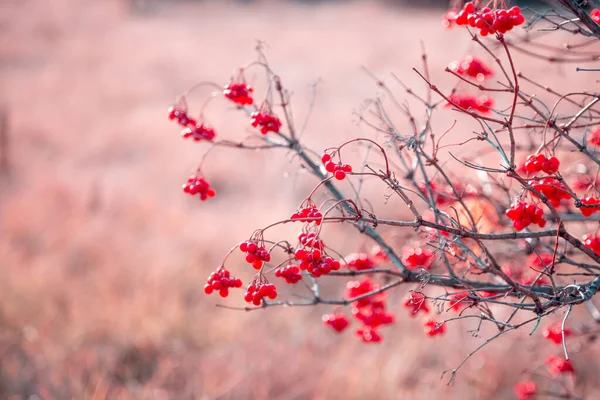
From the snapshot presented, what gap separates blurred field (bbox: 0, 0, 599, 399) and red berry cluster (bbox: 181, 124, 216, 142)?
0.20 meters

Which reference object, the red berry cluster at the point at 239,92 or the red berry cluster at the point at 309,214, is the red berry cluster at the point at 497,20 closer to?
the red berry cluster at the point at 309,214

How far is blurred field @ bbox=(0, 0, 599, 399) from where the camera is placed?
4539mm

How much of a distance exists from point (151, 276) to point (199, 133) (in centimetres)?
402

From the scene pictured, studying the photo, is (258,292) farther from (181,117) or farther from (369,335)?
(369,335)

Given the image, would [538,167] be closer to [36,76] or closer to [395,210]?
[395,210]

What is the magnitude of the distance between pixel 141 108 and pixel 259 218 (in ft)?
28.5

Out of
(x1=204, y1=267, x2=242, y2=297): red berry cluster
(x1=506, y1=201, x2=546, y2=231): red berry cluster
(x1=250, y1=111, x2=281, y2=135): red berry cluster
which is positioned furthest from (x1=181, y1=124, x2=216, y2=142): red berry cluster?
(x1=506, y1=201, x2=546, y2=231): red berry cluster

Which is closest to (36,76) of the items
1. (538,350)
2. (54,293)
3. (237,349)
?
(54,293)

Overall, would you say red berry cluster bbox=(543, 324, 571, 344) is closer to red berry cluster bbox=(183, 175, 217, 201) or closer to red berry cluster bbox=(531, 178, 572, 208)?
red berry cluster bbox=(531, 178, 572, 208)

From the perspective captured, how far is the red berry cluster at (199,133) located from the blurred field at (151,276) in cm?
20

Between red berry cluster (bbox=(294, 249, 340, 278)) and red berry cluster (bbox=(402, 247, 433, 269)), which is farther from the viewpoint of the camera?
red berry cluster (bbox=(402, 247, 433, 269))

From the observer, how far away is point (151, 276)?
5.95 m

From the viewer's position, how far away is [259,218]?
26.6ft

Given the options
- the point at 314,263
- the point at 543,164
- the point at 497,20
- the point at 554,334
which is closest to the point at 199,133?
the point at 314,263
